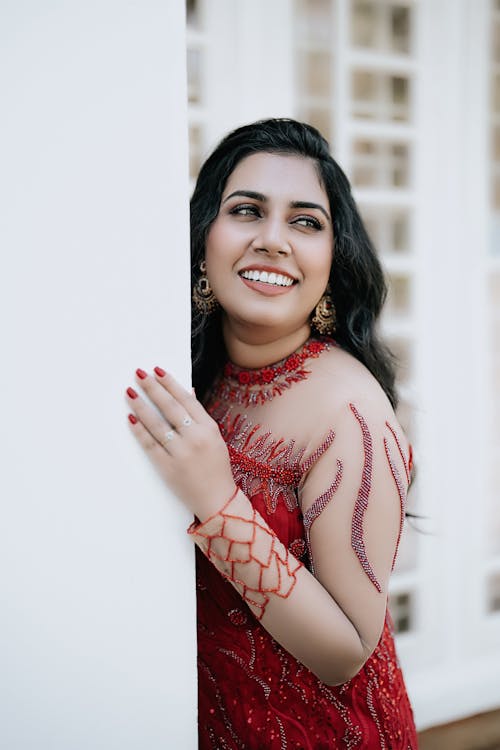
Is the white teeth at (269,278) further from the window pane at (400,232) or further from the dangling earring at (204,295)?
the window pane at (400,232)

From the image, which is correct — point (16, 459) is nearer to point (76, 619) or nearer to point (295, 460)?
point (76, 619)

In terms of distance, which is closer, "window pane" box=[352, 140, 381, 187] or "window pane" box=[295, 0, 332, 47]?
"window pane" box=[295, 0, 332, 47]

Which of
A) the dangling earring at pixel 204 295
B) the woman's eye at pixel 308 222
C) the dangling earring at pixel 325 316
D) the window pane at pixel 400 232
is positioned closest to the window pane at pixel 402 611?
the window pane at pixel 400 232

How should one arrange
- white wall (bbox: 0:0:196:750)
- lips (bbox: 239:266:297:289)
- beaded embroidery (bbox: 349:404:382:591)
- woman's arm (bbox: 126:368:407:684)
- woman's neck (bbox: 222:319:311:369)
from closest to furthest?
1. white wall (bbox: 0:0:196:750)
2. woman's arm (bbox: 126:368:407:684)
3. beaded embroidery (bbox: 349:404:382:591)
4. lips (bbox: 239:266:297:289)
5. woman's neck (bbox: 222:319:311:369)

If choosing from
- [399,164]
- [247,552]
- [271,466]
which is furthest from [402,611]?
[247,552]

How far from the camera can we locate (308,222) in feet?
3.95

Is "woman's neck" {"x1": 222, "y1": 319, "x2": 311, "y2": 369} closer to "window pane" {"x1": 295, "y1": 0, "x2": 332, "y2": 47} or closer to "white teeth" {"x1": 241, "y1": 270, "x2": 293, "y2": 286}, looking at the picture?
"white teeth" {"x1": 241, "y1": 270, "x2": 293, "y2": 286}

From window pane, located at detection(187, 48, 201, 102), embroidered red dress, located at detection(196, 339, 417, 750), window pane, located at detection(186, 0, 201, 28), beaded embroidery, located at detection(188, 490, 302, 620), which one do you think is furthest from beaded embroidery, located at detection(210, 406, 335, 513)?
window pane, located at detection(186, 0, 201, 28)

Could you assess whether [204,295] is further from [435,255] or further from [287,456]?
[435,255]

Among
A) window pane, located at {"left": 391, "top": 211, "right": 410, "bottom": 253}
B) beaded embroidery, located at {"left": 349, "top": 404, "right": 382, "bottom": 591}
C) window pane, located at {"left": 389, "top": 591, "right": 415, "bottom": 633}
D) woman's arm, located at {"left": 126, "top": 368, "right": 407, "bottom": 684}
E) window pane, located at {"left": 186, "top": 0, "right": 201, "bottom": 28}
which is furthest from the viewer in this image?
window pane, located at {"left": 389, "top": 591, "right": 415, "bottom": 633}

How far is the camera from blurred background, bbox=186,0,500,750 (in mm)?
2375

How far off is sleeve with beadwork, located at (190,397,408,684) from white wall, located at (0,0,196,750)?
102 millimetres

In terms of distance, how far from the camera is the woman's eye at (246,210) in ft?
3.92

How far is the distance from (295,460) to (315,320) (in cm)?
31
